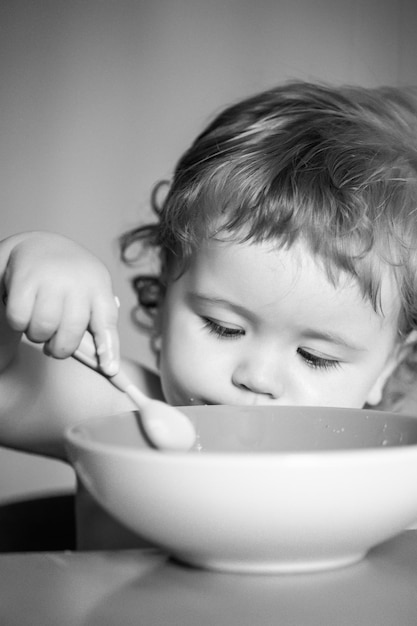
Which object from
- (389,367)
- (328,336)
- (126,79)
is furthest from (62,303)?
(126,79)

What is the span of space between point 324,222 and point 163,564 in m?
0.54

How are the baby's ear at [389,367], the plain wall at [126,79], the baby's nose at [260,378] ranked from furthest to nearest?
the plain wall at [126,79], the baby's ear at [389,367], the baby's nose at [260,378]

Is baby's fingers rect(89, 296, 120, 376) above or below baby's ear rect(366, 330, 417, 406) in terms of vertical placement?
above

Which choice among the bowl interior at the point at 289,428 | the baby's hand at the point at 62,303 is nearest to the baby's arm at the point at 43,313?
the baby's hand at the point at 62,303

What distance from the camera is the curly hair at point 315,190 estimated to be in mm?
961

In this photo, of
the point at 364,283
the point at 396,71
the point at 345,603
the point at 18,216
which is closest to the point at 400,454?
the point at 345,603

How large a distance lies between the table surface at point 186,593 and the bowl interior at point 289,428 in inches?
5.1

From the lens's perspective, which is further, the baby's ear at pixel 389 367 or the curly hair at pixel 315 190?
the baby's ear at pixel 389 367

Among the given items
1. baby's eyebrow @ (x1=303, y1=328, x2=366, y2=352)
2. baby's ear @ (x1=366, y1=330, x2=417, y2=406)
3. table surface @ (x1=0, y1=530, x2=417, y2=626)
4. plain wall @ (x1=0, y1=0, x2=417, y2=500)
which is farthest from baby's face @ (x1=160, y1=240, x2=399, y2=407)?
plain wall @ (x1=0, y1=0, x2=417, y2=500)

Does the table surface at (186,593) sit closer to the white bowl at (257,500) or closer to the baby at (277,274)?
the white bowl at (257,500)

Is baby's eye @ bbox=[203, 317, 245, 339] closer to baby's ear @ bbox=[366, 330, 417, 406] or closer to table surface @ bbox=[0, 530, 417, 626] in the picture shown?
baby's ear @ bbox=[366, 330, 417, 406]

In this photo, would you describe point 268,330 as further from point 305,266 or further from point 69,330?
point 69,330

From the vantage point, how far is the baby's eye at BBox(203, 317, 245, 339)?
95 centimetres

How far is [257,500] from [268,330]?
1.62ft
